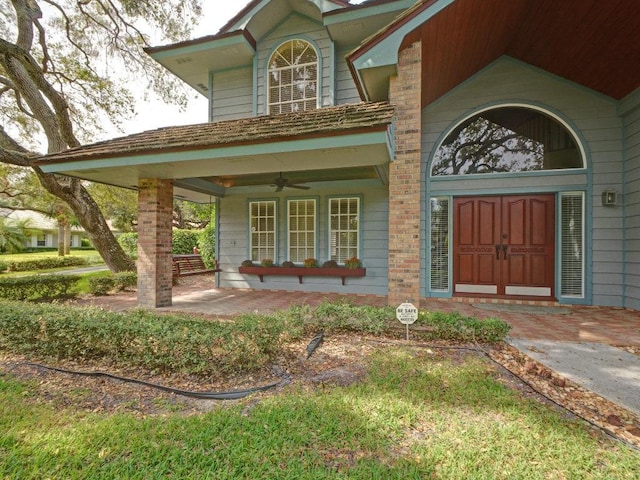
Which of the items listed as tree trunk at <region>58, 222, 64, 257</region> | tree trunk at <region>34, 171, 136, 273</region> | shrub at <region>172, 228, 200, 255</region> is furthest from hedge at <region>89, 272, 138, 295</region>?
tree trunk at <region>58, 222, 64, 257</region>

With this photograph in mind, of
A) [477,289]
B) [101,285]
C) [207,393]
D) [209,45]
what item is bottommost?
[207,393]

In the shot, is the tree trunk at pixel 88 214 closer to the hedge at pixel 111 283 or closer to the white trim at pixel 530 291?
the hedge at pixel 111 283

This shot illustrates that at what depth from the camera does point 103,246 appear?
9523 millimetres

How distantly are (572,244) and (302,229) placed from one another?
602cm

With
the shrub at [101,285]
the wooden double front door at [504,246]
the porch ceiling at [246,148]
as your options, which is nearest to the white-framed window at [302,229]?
the porch ceiling at [246,148]

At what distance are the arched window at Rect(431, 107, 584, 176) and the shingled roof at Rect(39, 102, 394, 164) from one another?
2.82 metres

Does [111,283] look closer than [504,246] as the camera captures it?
No

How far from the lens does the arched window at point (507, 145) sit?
6277 mm

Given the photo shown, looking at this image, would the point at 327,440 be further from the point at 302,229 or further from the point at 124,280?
the point at 124,280

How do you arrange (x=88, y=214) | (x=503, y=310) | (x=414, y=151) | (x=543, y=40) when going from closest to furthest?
(x=414, y=151) < (x=543, y=40) < (x=503, y=310) < (x=88, y=214)

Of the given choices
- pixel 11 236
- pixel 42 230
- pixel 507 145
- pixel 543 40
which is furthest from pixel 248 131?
pixel 42 230

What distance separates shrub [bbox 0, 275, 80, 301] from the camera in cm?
658

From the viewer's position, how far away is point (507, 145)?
653 cm

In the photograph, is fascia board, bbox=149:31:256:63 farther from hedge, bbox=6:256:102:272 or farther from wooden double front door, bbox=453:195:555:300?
hedge, bbox=6:256:102:272
